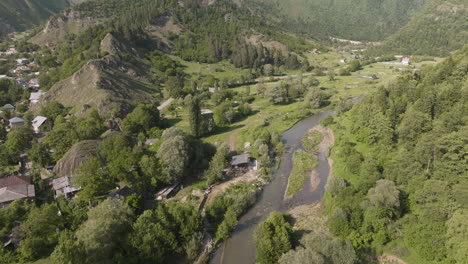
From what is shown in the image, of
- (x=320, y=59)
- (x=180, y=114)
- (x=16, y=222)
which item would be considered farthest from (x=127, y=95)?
(x=320, y=59)

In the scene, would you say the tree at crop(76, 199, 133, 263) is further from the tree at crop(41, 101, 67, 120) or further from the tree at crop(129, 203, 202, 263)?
the tree at crop(41, 101, 67, 120)

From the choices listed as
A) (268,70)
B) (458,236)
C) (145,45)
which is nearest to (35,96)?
(145,45)

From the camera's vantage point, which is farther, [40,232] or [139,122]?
[139,122]

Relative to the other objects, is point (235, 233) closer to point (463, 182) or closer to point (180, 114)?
point (463, 182)

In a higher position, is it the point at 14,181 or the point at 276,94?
the point at 276,94

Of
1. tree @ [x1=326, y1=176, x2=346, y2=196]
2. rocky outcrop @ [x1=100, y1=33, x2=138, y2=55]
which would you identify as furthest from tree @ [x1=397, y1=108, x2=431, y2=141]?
rocky outcrop @ [x1=100, y1=33, x2=138, y2=55]

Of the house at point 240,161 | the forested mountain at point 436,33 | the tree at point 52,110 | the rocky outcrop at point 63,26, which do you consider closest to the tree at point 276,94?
the house at point 240,161

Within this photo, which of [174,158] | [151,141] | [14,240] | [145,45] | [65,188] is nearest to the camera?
[14,240]

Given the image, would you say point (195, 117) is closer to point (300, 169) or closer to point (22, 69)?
point (300, 169)
